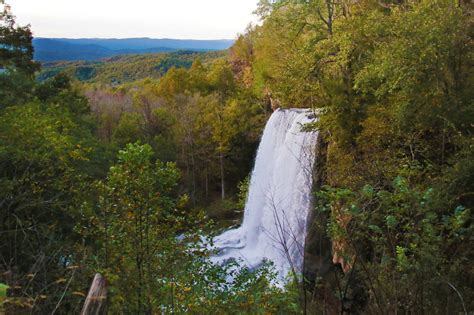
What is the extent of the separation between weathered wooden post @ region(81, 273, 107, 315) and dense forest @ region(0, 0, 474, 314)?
0.21 m

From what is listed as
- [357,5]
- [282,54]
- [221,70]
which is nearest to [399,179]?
[357,5]

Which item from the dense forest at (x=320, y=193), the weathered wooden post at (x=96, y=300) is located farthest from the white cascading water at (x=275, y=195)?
the weathered wooden post at (x=96, y=300)

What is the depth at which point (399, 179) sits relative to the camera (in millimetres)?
3855

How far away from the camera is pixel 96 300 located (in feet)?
7.39

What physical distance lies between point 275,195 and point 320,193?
1174 centimetres

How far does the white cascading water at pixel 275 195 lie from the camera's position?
1450 centimetres

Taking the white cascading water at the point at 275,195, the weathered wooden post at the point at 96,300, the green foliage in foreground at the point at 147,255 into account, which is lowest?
the white cascading water at the point at 275,195

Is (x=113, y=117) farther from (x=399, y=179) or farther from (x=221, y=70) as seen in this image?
(x=399, y=179)

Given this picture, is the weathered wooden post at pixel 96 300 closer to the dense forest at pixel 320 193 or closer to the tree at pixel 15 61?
the dense forest at pixel 320 193

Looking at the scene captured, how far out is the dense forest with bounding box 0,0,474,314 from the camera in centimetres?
414

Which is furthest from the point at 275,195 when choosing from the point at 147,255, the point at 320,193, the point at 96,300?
the point at 96,300

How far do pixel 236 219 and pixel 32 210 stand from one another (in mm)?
16094

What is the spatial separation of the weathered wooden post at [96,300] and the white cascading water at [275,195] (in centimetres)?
1152

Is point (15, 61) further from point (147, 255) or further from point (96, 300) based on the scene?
point (96, 300)
